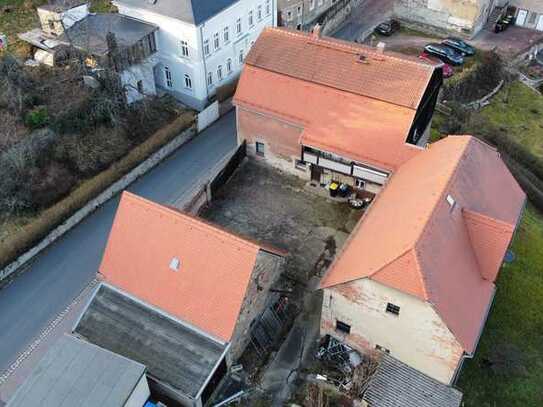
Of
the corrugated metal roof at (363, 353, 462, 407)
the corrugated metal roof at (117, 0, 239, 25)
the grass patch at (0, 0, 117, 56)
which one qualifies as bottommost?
the corrugated metal roof at (363, 353, 462, 407)

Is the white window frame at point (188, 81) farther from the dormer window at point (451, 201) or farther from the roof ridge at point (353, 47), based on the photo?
the dormer window at point (451, 201)

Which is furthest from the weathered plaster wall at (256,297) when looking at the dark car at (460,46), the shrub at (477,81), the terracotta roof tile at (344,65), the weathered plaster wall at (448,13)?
the weathered plaster wall at (448,13)

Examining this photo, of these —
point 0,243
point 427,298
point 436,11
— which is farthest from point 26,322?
point 436,11

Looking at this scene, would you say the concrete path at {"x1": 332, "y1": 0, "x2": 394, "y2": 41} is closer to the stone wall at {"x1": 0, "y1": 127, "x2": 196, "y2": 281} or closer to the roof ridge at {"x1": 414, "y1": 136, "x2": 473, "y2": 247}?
the stone wall at {"x1": 0, "y1": 127, "x2": 196, "y2": 281}

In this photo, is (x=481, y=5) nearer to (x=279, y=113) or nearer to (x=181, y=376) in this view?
(x=279, y=113)

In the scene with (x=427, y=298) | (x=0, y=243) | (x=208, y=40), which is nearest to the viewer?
(x=427, y=298)

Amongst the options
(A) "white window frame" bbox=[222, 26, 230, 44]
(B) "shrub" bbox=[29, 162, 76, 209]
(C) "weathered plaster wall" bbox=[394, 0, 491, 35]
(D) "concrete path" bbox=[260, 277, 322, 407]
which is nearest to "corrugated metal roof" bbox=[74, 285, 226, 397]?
(D) "concrete path" bbox=[260, 277, 322, 407]
